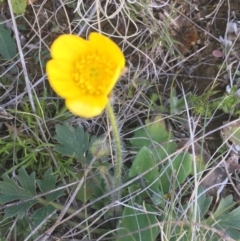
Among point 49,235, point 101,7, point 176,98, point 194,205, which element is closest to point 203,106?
point 176,98

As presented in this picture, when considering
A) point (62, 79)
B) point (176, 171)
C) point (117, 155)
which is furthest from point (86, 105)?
point (176, 171)

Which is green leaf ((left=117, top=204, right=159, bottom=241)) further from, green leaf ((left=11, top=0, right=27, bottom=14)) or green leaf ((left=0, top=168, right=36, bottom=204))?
green leaf ((left=11, top=0, right=27, bottom=14))

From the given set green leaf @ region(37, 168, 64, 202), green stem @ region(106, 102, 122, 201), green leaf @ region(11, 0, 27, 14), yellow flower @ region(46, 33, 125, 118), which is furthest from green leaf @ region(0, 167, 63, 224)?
green leaf @ region(11, 0, 27, 14)

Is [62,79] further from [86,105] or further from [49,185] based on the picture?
[49,185]

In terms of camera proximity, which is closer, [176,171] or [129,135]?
[176,171]

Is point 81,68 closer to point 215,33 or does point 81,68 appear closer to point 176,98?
point 176,98

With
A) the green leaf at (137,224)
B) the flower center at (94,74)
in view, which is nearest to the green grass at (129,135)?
the green leaf at (137,224)
